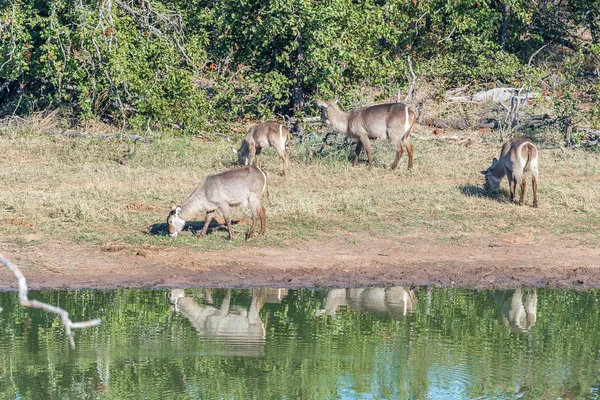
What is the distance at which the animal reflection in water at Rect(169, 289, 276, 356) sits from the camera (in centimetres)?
834

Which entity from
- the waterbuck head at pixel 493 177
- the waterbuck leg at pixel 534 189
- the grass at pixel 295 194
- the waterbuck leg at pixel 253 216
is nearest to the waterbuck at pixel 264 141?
the grass at pixel 295 194

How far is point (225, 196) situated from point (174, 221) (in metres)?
0.70

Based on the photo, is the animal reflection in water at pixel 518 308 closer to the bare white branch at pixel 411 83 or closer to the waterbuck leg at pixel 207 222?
the waterbuck leg at pixel 207 222

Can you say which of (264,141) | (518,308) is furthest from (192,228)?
(518,308)

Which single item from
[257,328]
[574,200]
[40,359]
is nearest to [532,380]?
[257,328]

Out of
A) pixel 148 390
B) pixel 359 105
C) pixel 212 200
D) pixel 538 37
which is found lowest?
pixel 148 390

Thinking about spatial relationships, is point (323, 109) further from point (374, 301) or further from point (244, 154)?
point (374, 301)

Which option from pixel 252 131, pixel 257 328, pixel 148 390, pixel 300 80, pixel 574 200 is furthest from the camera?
pixel 300 80

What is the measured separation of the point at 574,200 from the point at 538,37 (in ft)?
27.5

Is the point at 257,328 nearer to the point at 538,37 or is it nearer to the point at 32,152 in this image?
the point at 32,152

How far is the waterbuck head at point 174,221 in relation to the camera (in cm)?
1137

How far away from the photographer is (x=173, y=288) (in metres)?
10.1

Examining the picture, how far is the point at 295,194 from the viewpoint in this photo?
13633mm

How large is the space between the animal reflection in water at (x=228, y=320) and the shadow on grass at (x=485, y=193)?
4.73m
